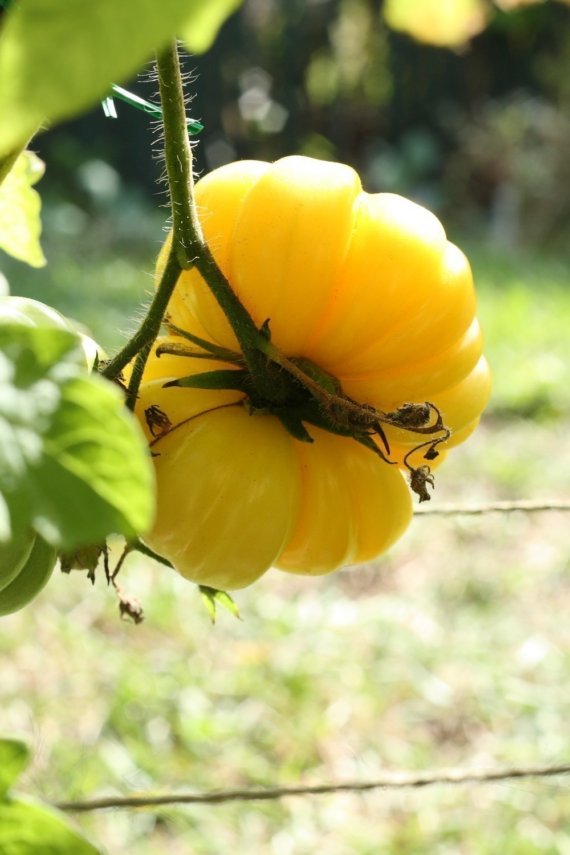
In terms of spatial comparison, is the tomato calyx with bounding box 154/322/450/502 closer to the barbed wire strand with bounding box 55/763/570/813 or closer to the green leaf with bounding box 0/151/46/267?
the green leaf with bounding box 0/151/46/267

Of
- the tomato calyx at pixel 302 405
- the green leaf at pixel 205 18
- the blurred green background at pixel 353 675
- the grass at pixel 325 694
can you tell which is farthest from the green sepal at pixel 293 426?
the grass at pixel 325 694

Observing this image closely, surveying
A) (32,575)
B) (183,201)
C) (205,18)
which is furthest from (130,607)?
(205,18)


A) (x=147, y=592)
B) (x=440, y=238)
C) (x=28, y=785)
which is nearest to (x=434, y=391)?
(x=440, y=238)

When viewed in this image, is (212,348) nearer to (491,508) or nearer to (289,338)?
(289,338)

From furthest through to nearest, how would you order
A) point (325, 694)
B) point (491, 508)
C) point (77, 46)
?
point (325, 694) < point (491, 508) < point (77, 46)

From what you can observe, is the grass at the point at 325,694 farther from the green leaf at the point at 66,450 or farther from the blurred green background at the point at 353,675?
the green leaf at the point at 66,450

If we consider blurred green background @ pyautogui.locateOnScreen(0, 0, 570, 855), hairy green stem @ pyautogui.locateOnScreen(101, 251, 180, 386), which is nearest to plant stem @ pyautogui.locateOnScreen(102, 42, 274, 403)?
hairy green stem @ pyautogui.locateOnScreen(101, 251, 180, 386)
